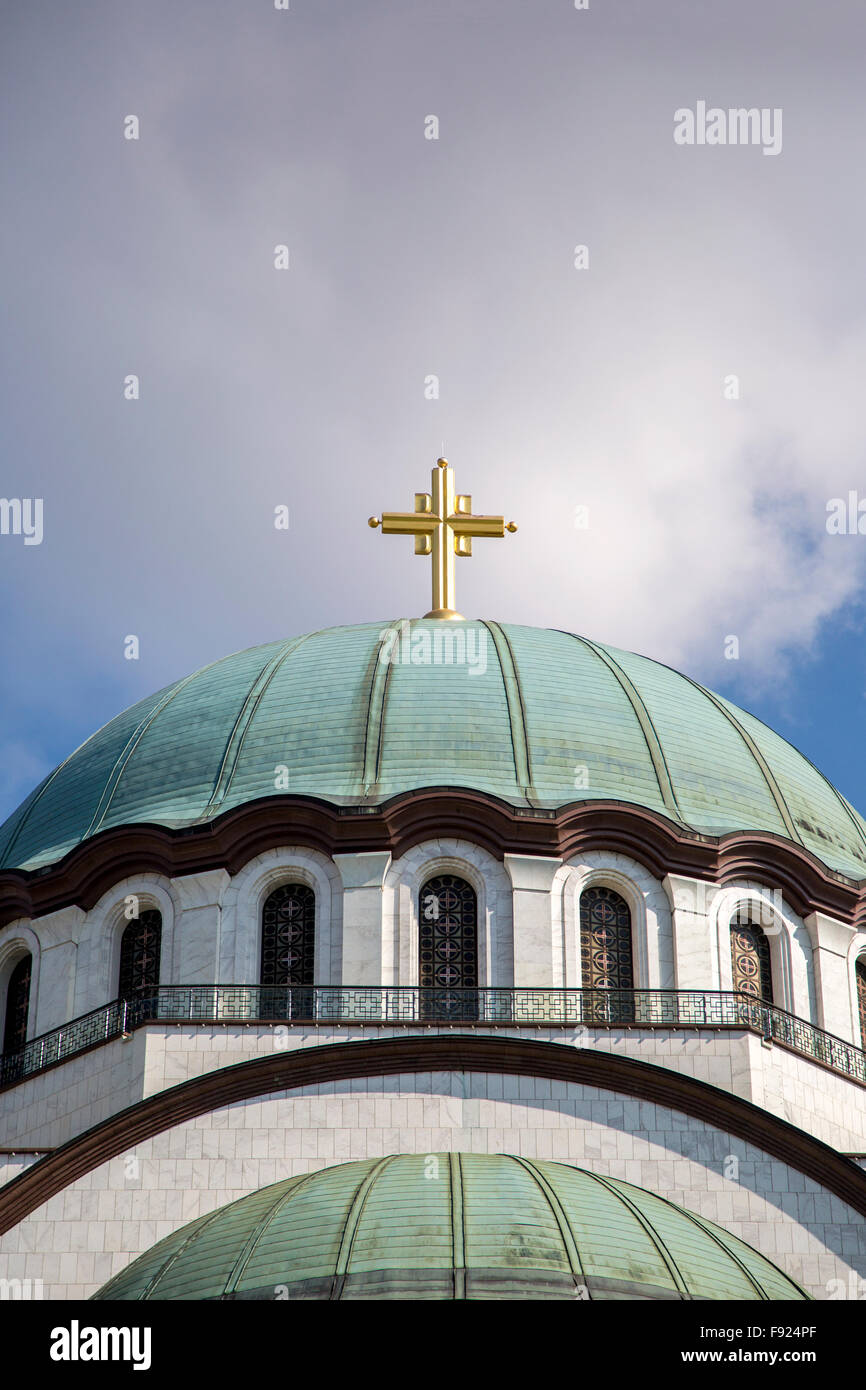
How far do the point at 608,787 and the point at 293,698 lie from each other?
16.5 ft

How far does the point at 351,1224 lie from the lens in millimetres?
21516

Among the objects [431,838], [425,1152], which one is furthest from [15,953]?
[425,1152]

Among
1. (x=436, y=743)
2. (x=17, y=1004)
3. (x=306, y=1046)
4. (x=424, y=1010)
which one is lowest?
(x=306, y=1046)

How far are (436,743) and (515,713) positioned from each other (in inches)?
56.1

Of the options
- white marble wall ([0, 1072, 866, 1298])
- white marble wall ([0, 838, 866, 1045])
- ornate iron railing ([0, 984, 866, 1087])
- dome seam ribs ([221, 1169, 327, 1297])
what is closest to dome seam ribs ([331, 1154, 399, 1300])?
dome seam ribs ([221, 1169, 327, 1297])

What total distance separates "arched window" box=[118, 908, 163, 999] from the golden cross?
28.6 feet

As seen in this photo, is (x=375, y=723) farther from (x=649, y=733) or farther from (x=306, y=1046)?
(x=306, y=1046)

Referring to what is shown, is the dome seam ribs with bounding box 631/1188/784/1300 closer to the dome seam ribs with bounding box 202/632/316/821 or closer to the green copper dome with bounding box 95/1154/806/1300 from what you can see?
the green copper dome with bounding box 95/1154/806/1300

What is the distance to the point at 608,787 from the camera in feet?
104

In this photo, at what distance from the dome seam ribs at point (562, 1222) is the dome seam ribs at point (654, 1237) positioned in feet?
2.54

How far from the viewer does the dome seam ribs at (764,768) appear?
3300 centimetres

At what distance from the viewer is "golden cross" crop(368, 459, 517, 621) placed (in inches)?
1469
